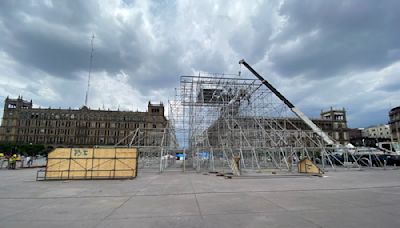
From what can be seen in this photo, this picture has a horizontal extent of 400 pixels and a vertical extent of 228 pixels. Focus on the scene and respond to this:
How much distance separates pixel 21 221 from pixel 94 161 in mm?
10444

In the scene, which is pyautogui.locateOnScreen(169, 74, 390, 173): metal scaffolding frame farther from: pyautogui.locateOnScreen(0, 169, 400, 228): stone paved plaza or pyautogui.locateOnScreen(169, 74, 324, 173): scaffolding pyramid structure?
pyautogui.locateOnScreen(0, 169, 400, 228): stone paved plaza

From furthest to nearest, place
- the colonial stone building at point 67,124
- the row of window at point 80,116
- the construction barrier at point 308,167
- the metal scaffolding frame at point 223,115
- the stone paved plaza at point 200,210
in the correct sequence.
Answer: the row of window at point 80,116 → the colonial stone building at point 67,124 → the metal scaffolding frame at point 223,115 → the construction barrier at point 308,167 → the stone paved plaza at point 200,210

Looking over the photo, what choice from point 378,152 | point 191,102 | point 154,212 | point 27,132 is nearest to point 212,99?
point 191,102

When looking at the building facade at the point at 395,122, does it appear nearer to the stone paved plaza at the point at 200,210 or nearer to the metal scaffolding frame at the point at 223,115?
the metal scaffolding frame at the point at 223,115

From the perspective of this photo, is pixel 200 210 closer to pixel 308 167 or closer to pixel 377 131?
pixel 308 167

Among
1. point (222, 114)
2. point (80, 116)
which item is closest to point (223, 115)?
point (222, 114)

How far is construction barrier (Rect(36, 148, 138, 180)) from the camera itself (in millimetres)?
14992

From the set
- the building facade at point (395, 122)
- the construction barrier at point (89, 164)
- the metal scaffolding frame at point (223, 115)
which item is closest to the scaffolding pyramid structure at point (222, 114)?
the metal scaffolding frame at point (223, 115)

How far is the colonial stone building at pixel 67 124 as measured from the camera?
77.6 metres

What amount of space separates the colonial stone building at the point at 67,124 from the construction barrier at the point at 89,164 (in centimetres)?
6257

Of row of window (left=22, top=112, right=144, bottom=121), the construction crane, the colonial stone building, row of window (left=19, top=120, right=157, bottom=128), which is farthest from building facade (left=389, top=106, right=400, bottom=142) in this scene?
row of window (left=22, top=112, right=144, bottom=121)

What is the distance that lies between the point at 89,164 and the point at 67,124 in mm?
75620

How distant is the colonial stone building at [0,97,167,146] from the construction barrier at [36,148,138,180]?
62.6 metres

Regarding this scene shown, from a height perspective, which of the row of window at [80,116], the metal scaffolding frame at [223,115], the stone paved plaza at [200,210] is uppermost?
the row of window at [80,116]
